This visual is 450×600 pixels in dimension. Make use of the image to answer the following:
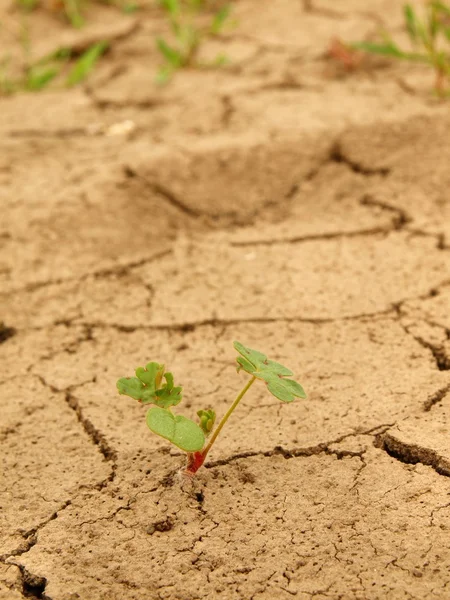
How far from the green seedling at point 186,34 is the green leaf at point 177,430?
2.08 m

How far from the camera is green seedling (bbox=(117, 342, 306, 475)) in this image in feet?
5.05

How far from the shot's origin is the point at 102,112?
10.5 feet

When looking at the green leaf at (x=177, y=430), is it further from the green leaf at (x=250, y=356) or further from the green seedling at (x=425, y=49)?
the green seedling at (x=425, y=49)

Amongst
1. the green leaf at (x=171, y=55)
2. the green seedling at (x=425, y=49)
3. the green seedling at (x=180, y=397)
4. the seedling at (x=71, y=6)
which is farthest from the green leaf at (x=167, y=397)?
the seedling at (x=71, y=6)

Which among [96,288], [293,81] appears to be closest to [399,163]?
[293,81]

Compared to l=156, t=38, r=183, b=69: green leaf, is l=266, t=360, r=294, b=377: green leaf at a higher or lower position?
Answer: higher

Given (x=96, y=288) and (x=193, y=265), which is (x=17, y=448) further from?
(x=193, y=265)

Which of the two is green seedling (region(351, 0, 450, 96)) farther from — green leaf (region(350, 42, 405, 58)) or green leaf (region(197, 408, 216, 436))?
green leaf (region(197, 408, 216, 436))

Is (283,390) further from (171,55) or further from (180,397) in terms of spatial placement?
(171,55)

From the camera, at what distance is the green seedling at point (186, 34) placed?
11.2ft

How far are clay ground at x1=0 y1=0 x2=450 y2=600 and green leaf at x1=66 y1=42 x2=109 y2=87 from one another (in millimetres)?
72

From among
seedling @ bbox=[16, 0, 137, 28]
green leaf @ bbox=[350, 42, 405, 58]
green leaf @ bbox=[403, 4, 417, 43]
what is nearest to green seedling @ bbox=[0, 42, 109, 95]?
seedling @ bbox=[16, 0, 137, 28]

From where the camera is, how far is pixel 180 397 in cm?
162

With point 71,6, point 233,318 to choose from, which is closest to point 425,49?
point 71,6
